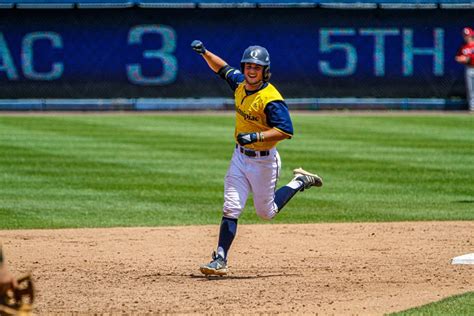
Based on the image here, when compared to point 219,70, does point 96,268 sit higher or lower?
lower

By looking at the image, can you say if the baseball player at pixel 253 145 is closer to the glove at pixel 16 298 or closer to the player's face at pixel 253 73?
Answer: the player's face at pixel 253 73

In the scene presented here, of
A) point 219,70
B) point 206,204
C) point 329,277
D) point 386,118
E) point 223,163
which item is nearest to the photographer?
point 329,277

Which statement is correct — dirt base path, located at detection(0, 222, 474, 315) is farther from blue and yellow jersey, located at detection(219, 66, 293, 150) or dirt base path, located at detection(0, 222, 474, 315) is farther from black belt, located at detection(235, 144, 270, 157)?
blue and yellow jersey, located at detection(219, 66, 293, 150)

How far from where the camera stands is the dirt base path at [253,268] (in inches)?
284

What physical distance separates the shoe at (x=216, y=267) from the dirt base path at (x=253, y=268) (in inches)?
2.5

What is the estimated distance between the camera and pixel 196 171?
14.7 meters

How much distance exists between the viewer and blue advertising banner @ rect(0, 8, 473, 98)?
25.0 metres

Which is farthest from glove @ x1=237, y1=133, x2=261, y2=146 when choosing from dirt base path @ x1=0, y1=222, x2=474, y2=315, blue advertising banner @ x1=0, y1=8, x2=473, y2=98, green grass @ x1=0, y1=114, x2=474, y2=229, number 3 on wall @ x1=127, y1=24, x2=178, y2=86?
number 3 on wall @ x1=127, y1=24, x2=178, y2=86

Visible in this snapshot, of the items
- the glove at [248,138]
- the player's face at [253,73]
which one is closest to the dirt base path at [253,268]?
the glove at [248,138]

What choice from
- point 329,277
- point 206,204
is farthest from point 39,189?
point 329,277

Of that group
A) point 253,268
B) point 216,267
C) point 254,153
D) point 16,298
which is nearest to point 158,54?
point 253,268

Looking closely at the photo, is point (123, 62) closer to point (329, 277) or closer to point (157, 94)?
point (157, 94)

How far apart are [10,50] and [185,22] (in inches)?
166

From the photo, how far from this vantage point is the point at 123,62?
25.1 m
